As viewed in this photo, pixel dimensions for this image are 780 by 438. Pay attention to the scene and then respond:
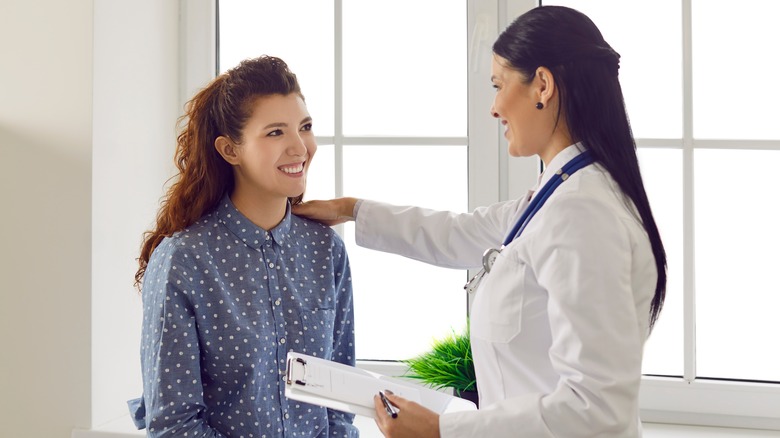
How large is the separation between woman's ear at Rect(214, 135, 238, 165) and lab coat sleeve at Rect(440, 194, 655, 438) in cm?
60

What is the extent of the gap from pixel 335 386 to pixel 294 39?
1241mm

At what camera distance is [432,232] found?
1.67m

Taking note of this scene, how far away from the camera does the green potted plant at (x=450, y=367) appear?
1833 mm

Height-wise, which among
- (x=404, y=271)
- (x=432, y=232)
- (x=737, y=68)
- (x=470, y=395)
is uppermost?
(x=737, y=68)

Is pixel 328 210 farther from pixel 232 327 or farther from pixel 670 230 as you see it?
pixel 670 230

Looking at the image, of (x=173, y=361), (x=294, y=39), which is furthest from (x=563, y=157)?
(x=294, y=39)

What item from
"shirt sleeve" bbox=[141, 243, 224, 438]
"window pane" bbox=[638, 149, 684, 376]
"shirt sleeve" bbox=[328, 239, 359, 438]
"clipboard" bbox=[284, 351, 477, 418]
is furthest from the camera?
"window pane" bbox=[638, 149, 684, 376]

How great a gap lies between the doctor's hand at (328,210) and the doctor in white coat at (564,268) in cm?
40

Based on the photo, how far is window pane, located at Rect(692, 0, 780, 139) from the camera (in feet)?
6.55

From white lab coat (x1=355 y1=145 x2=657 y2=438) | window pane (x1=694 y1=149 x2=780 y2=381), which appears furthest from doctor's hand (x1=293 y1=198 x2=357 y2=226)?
window pane (x1=694 y1=149 x2=780 y2=381)

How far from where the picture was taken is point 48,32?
1.96 meters

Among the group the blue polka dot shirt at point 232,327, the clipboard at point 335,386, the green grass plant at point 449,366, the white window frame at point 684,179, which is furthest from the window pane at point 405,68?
the clipboard at point 335,386

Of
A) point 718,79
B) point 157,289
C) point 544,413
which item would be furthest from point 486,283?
point 718,79

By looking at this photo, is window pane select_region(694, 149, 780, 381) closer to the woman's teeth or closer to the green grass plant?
the green grass plant
